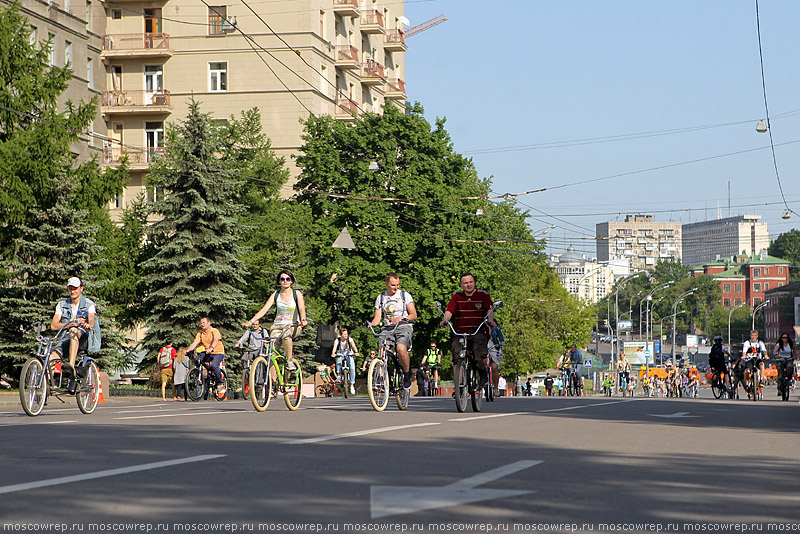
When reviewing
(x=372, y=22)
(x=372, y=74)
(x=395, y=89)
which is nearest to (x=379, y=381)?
(x=372, y=74)

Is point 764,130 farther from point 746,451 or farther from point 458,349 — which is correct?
point 746,451

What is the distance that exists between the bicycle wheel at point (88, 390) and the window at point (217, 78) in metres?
54.9

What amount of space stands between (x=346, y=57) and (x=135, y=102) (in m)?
12.4

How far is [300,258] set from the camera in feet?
165

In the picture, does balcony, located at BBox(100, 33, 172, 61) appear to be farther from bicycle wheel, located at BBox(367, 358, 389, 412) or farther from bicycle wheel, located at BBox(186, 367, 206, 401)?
bicycle wheel, located at BBox(367, 358, 389, 412)

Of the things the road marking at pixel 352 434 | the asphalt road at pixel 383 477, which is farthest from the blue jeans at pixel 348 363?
the road marking at pixel 352 434

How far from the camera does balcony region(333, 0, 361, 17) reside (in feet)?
236

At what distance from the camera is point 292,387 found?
1700 cm

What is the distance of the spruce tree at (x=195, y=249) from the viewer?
41.2 m

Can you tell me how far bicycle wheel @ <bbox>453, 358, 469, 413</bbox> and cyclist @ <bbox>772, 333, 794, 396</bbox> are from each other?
16.4m

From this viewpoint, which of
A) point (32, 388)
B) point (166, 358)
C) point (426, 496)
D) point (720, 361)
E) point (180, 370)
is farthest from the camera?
point (720, 361)

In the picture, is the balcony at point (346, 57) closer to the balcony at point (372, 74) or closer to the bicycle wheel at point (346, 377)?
the balcony at point (372, 74)

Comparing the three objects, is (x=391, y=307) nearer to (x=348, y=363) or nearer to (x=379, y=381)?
(x=379, y=381)

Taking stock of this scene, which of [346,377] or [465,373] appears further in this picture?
[346,377]
